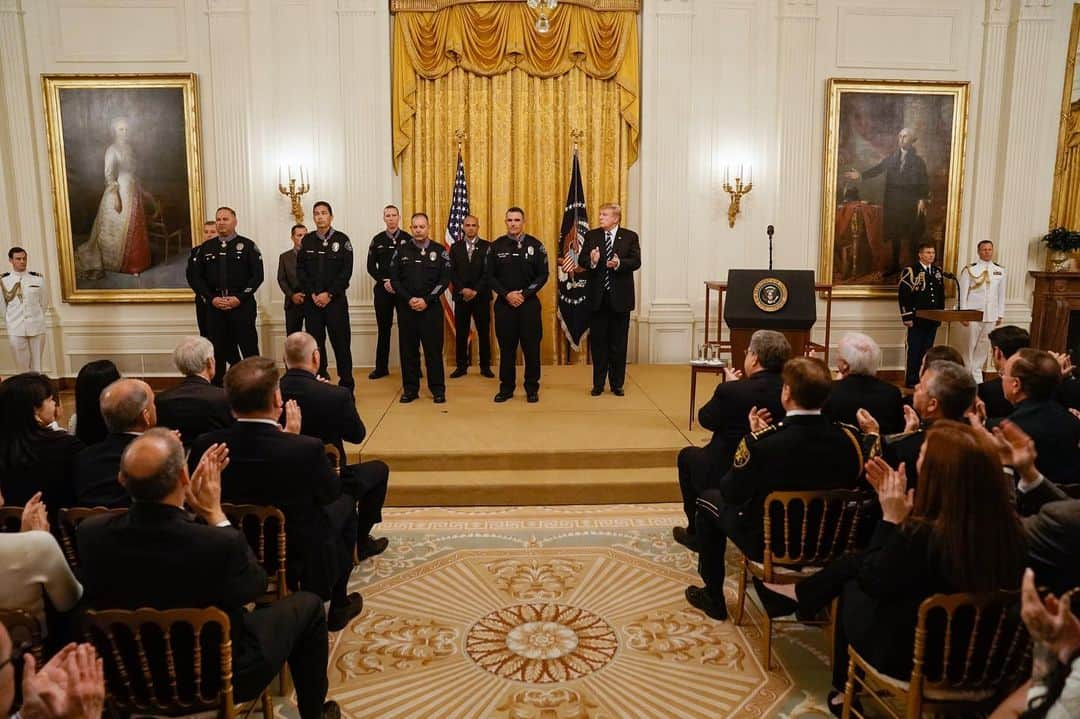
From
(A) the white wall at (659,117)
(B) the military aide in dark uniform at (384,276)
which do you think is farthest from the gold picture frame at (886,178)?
(B) the military aide in dark uniform at (384,276)

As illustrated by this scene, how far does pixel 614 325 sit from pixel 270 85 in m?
4.73

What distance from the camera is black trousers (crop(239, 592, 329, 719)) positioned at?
2498mm

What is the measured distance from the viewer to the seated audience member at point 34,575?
2426mm

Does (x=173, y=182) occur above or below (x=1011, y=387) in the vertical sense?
above

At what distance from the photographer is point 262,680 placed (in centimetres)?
254

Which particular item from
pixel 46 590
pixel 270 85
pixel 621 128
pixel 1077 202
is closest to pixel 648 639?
pixel 46 590

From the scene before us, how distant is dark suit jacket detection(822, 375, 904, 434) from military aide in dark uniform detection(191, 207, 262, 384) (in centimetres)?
569

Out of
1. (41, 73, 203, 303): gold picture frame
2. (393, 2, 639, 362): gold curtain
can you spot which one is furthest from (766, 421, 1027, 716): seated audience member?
(41, 73, 203, 303): gold picture frame

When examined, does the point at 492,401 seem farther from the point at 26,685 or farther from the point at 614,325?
the point at 26,685

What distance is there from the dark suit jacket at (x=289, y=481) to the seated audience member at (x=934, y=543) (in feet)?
6.87

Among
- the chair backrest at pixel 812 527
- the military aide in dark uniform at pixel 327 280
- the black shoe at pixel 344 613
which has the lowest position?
the black shoe at pixel 344 613

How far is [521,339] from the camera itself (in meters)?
7.53

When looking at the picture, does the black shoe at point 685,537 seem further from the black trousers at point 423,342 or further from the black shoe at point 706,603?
the black trousers at point 423,342

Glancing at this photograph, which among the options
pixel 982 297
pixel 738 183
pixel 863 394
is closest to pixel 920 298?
pixel 982 297
